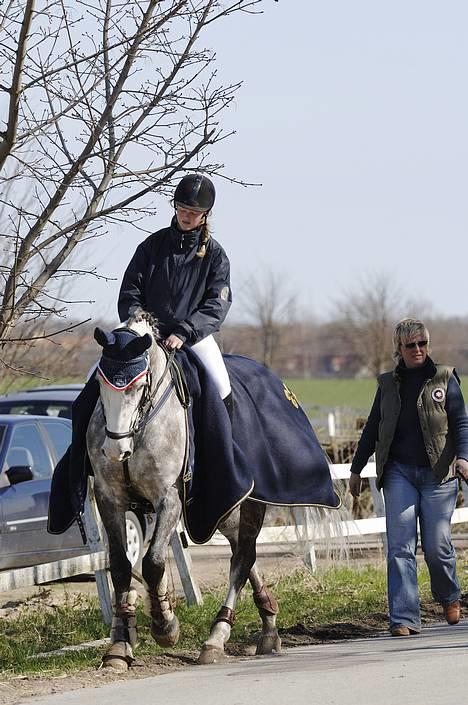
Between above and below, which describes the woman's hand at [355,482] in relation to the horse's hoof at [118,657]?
above

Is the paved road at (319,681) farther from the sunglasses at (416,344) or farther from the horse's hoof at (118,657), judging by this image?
the sunglasses at (416,344)

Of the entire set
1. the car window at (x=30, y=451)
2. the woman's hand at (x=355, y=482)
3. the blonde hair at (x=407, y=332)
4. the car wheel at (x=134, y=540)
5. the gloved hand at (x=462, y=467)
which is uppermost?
the blonde hair at (x=407, y=332)

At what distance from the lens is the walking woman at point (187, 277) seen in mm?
8695

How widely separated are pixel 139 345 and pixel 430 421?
2.52 m

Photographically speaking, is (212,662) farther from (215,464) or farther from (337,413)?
(337,413)

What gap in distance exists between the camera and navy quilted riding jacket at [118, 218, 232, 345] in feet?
28.6

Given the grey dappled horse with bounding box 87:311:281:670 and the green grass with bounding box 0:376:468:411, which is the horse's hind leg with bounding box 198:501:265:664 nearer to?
the grey dappled horse with bounding box 87:311:281:670

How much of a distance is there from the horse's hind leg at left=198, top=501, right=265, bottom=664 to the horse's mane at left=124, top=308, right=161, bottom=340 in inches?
56.7

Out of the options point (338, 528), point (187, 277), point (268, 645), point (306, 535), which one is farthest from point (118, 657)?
point (338, 528)

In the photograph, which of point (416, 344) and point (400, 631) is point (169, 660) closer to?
point (400, 631)

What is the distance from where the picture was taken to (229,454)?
8.51 meters

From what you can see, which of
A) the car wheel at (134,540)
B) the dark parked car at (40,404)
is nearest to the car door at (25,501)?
the car wheel at (134,540)

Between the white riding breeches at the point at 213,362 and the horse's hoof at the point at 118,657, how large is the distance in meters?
1.72

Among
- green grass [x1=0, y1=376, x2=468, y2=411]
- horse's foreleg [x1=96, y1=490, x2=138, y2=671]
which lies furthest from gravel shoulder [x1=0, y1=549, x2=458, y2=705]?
green grass [x1=0, y1=376, x2=468, y2=411]
